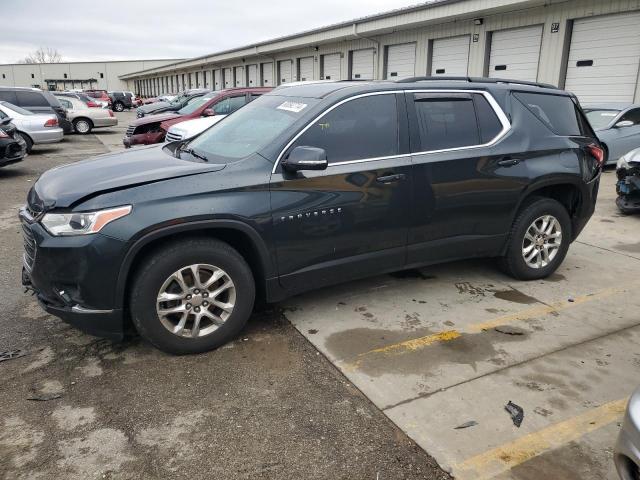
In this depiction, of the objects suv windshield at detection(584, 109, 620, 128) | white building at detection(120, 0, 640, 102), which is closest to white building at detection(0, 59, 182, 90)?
white building at detection(120, 0, 640, 102)

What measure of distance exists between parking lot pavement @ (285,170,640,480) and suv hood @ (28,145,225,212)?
151cm

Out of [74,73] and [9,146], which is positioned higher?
[74,73]

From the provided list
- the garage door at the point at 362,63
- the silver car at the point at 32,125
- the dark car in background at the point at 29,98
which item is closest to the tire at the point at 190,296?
the silver car at the point at 32,125

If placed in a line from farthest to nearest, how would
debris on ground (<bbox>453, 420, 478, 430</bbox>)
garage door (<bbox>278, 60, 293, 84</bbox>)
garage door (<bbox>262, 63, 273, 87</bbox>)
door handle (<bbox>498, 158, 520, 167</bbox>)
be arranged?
1. garage door (<bbox>262, 63, 273, 87</bbox>)
2. garage door (<bbox>278, 60, 293, 84</bbox>)
3. door handle (<bbox>498, 158, 520, 167</bbox>)
4. debris on ground (<bbox>453, 420, 478, 430</bbox>)

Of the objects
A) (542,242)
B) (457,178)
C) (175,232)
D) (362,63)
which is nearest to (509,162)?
(457,178)

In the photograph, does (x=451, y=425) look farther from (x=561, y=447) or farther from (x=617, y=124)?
(x=617, y=124)

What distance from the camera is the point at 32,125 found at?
14211mm

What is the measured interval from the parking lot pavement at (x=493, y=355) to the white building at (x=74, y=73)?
92784 mm

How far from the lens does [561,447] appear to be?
107 inches

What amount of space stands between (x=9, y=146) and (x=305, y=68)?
1929 centimetres

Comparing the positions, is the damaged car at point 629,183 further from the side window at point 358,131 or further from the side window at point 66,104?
the side window at point 66,104

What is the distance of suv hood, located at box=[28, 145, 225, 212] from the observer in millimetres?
3352

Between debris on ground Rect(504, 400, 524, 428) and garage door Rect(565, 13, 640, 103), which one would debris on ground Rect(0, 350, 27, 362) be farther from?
garage door Rect(565, 13, 640, 103)

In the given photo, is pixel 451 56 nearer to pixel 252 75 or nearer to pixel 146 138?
pixel 146 138
